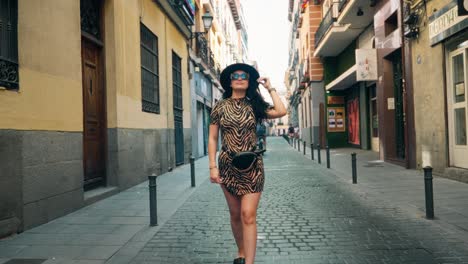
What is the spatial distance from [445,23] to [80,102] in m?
8.33

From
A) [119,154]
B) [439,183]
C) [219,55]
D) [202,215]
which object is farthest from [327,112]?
[202,215]

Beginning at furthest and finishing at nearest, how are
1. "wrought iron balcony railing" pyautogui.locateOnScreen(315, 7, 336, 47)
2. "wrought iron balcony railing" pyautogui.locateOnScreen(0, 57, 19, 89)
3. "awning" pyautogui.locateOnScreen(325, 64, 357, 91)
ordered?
1. "wrought iron balcony railing" pyautogui.locateOnScreen(315, 7, 336, 47)
2. "awning" pyautogui.locateOnScreen(325, 64, 357, 91)
3. "wrought iron balcony railing" pyautogui.locateOnScreen(0, 57, 19, 89)

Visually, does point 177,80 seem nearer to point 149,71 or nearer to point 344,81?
point 149,71

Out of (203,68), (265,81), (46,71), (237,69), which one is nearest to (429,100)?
(265,81)

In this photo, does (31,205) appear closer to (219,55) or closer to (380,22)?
(380,22)

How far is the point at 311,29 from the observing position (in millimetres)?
27047

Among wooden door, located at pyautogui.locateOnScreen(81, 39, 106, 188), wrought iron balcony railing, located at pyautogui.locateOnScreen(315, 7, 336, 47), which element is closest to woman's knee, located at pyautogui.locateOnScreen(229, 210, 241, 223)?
wooden door, located at pyautogui.locateOnScreen(81, 39, 106, 188)

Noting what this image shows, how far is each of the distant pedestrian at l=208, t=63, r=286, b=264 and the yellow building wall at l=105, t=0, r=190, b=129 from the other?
5981 millimetres

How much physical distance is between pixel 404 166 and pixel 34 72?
1074 centimetres

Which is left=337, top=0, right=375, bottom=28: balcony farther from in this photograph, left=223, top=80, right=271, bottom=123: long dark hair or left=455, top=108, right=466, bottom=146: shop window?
left=223, top=80, right=271, bottom=123: long dark hair

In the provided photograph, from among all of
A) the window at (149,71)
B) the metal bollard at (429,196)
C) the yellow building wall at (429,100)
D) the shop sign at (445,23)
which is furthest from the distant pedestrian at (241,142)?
the window at (149,71)

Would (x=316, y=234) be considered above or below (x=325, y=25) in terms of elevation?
below

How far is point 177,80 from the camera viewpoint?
645 inches

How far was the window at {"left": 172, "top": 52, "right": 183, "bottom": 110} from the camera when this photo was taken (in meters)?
15.8
